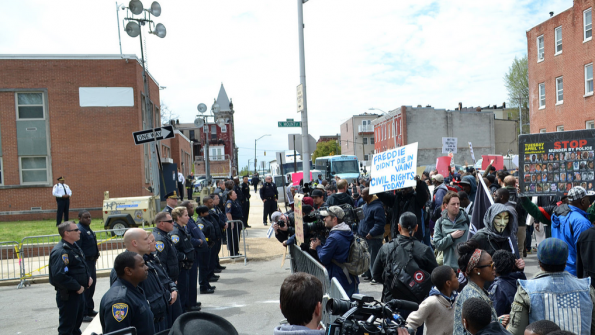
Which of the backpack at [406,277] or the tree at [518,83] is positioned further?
the tree at [518,83]

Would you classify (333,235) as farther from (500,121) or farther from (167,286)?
(500,121)

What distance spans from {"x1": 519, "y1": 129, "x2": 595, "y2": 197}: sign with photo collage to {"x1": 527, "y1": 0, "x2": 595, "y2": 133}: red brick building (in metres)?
25.2

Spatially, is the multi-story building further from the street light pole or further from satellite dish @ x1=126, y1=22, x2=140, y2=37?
the street light pole

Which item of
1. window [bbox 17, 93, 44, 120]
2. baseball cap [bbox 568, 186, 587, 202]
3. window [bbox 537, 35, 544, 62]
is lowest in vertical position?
baseball cap [bbox 568, 186, 587, 202]

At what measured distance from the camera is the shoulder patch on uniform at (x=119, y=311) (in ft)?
12.7

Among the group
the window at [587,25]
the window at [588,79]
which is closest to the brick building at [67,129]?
the window at [588,79]

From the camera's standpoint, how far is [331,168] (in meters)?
35.5

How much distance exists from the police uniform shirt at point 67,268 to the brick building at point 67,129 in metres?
19.3

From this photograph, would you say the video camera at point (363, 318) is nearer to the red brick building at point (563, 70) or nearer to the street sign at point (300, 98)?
the street sign at point (300, 98)

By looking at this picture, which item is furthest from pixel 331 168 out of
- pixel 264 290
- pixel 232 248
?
pixel 264 290

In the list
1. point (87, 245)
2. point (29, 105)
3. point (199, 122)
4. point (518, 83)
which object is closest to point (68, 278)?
point (87, 245)

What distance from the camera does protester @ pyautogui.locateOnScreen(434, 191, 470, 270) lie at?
6.19 metres

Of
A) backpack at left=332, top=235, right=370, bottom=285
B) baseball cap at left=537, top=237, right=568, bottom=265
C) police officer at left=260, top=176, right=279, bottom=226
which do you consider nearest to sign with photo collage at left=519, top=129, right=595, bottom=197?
backpack at left=332, top=235, right=370, bottom=285

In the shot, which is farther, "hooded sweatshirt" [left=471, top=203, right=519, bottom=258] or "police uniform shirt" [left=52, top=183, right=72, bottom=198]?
"police uniform shirt" [left=52, top=183, right=72, bottom=198]
